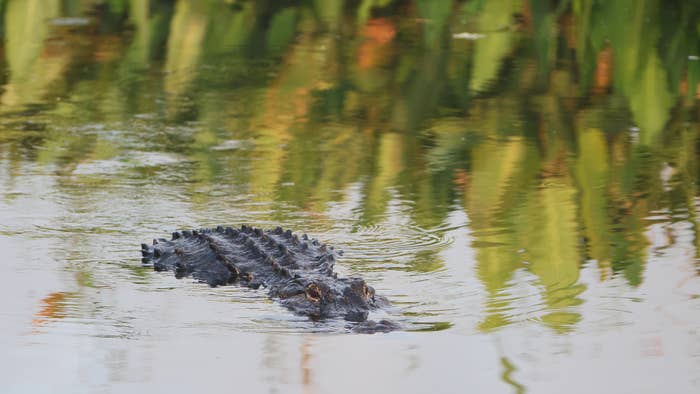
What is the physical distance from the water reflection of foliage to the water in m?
0.03

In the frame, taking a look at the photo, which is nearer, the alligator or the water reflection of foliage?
the alligator

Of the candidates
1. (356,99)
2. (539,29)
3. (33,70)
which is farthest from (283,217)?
(539,29)

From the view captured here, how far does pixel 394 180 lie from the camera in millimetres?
8969

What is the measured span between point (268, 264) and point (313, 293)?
2.28 ft

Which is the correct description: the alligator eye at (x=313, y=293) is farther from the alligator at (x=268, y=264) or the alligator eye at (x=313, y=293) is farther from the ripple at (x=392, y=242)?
the ripple at (x=392, y=242)

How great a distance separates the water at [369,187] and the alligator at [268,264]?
132 millimetres

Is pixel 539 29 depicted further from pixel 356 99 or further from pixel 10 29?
pixel 10 29

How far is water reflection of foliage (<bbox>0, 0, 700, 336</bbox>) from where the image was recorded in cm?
809

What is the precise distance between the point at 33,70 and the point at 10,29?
238 cm

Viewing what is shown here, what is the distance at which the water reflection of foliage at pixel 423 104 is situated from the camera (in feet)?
26.5

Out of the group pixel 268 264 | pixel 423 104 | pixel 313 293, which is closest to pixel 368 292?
pixel 313 293

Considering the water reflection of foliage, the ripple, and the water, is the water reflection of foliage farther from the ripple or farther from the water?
the ripple

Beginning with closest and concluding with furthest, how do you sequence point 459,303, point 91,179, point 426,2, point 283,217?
point 459,303 < point 283,217 < point 91,179 < point 426,2

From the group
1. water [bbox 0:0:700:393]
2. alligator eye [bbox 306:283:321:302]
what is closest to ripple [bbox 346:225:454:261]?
water [bbox 0:0:700:393]
